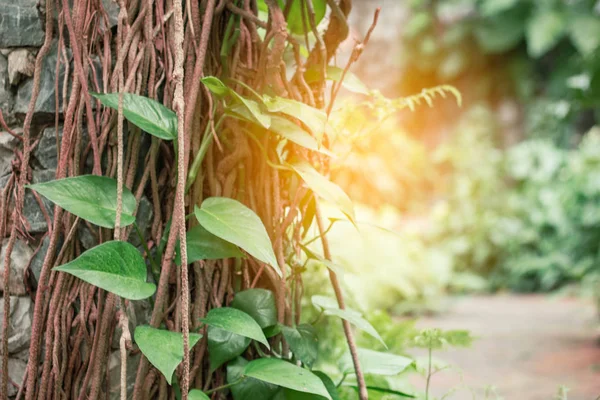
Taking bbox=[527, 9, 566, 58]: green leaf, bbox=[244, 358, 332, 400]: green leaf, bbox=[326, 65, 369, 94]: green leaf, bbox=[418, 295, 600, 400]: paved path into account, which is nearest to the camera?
bbox=[244, 358, 332, 400]: green leaf

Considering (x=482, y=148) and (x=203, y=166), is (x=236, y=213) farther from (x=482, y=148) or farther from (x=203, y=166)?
(x=482, y=148)

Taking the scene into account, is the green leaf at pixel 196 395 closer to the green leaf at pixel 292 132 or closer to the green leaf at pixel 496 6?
the green leaf at pixel 292 132

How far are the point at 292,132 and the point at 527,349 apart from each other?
3.47 m

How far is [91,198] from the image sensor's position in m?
0.96

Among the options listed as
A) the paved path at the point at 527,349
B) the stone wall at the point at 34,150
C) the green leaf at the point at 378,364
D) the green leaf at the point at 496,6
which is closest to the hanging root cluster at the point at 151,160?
the stone wall at the point at 34,150

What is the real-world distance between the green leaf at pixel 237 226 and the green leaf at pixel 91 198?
135 millimetres

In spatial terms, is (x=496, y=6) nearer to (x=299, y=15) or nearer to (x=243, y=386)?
(x=299, y=15)

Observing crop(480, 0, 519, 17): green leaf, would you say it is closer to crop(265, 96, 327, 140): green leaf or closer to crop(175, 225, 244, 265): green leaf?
crop(265, 96, 327, 140): green leaf

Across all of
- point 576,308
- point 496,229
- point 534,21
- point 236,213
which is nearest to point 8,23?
point 236,213

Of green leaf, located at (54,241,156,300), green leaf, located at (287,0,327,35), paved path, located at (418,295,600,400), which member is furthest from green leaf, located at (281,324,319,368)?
paved path, located at (418,295,600,400)

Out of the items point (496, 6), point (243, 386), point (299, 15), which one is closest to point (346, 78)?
point (299, 15)

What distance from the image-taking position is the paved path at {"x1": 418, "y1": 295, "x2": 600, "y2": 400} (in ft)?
9.75

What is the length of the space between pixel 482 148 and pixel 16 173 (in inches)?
330

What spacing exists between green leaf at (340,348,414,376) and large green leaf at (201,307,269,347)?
15.9 inches
